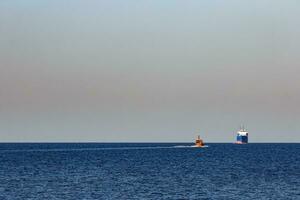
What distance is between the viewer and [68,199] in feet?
326

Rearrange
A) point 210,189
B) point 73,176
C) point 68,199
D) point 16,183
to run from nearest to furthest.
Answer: point 68,199, point 210,189, point 16,183, point 73,176

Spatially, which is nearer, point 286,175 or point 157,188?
point 157,188

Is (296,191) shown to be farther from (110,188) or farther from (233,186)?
(110,188)

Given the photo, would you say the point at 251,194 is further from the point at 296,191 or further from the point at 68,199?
the point at 68,199

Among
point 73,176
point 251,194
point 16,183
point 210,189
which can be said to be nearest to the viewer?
point 251,194

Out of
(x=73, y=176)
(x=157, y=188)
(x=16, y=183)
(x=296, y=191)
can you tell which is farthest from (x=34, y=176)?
(x=296, y=191)

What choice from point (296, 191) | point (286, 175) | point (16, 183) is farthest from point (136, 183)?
point (286, 175)

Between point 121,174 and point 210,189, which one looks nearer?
point 210,189

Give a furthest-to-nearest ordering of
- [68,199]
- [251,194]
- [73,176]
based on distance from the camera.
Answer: [73,176] → [251,194] → [68,199]

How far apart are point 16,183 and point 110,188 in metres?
19.9

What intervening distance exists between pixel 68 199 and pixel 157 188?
20.7 metres

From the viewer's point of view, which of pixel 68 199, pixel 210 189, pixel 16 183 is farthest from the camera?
pixel 16 183

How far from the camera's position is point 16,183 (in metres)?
125

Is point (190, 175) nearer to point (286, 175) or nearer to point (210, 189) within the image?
point (286, 175)
